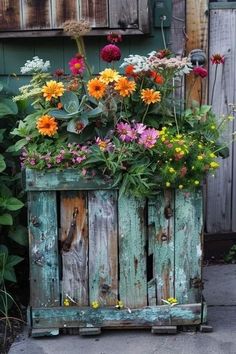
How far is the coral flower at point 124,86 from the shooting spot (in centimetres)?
298

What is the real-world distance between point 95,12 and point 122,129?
3.62 ft

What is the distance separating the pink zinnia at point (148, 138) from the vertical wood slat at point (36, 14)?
48.6 inches

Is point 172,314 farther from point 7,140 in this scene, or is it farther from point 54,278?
point 7,140

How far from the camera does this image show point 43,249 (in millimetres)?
3117

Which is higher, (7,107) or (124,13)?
(124,13)

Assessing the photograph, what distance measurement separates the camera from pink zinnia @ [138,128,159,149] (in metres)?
2.94

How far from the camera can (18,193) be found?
360 cm

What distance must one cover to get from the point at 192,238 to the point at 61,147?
2.58 feet

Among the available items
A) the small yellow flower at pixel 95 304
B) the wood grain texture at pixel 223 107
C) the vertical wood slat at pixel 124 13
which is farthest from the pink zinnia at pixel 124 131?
the wood grain texture at pixel 223 107

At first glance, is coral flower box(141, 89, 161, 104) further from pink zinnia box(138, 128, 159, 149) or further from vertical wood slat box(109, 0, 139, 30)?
vertical wood slat box(109, 0, 139, 30)

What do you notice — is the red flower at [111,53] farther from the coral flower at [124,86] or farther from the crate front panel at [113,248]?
the crate front panel at [113,248]

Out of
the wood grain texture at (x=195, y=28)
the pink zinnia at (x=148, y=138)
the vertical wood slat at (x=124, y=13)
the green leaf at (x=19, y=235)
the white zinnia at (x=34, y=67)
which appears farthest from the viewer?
the wood grain texture at (x=195, y=28)

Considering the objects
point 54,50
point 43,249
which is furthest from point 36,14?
point 43,249

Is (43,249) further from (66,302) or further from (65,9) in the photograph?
(65,9)
